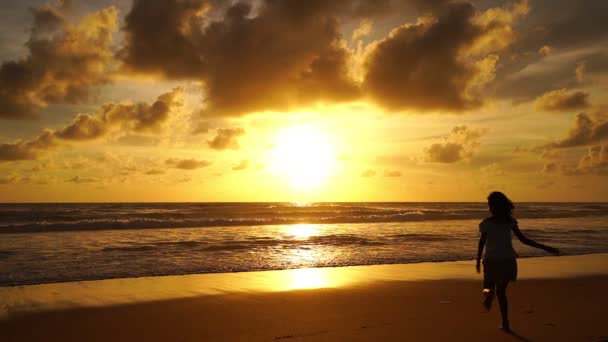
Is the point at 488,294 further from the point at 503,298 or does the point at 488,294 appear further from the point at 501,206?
the point at 501,206

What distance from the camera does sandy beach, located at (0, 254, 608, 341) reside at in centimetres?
677

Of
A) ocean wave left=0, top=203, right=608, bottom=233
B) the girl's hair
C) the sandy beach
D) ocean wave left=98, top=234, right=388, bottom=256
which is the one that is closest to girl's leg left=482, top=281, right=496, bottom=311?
the sandy beach

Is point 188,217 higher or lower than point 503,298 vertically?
lower

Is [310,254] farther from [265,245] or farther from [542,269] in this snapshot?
[542,269]

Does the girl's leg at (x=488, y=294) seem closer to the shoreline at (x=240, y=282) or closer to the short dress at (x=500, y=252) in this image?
the short dress at (x=500, y=252)

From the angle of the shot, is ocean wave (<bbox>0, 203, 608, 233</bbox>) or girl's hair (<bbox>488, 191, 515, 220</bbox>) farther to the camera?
ocean wave (<bbox>0, 203, 608, 233</bbox>)

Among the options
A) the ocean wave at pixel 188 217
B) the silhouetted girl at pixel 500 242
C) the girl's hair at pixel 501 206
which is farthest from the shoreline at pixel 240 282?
the ocean wave at pixel 188 217

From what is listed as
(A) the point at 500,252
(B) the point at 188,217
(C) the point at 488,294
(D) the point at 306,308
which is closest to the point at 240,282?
(D) the point at 306,308

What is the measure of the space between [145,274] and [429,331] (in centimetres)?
875

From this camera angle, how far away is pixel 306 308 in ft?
27.8

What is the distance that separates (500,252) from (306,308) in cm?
367

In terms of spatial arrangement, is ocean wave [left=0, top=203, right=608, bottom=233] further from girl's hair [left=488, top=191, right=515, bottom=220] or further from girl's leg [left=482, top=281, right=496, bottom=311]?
girl's hair [left=488, top=191, right=515, bottom=220]

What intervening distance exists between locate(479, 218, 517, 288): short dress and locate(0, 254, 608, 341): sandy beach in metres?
0.84

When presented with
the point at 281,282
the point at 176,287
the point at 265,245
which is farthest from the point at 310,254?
the point at 176,287
